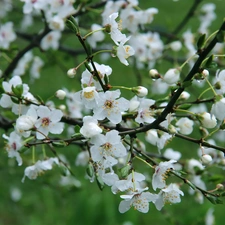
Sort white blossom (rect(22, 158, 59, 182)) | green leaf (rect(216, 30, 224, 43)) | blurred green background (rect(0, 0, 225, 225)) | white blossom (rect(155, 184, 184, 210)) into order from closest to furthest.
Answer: green leaf (rect(216, 30, 224, 43)) < white blossom (rect(155, 184, 184, 210)) < white blossom (rect(22, 158, 59, 182)) < blurred green background (rect(0, 0, 225, 225))

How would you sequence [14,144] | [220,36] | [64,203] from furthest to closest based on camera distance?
[64,203]
[14,144]
[220,36]

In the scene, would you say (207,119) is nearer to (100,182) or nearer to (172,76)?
(172,76)

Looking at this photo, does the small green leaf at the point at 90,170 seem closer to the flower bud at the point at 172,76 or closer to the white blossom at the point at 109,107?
the white blossom at the point at 109,107

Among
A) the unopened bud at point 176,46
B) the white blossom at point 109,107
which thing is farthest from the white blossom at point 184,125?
the unopened bud at point 176,46

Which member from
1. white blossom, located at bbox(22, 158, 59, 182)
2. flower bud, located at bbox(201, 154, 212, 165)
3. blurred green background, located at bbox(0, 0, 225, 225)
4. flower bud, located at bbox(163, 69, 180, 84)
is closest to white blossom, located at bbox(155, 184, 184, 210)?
flower bud, located at bbox(201, 154, 212, 165)

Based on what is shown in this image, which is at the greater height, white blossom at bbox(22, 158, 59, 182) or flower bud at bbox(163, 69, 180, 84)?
flower bud at bbox(163, 69, 180, 84)

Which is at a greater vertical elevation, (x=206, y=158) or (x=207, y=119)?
(x=207, y=119)

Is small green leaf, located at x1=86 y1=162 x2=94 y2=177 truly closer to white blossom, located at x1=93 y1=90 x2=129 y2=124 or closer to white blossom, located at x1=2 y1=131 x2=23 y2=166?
white blossom, located at x1=93 y1=90 x2=129 y2=124

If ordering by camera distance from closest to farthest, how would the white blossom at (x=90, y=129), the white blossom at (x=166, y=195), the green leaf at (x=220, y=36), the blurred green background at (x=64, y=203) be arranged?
the green leaf at (x=220, y=36) → the white blossom at (x=90, y=129) → the white blossom at (x=166, y=195) → the blurred green background at (x=64, y=203)

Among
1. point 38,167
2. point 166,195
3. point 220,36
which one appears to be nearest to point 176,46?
point 38,167

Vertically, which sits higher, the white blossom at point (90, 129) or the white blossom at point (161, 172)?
the white blossom at point (90, 129)

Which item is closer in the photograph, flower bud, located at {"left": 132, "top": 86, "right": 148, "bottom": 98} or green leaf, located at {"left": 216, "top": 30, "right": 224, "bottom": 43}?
green leaf, located at {"left": 216, "top": 30, "right": 224, "bottom": 43}

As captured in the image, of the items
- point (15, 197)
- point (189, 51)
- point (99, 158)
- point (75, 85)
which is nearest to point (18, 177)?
point (15, 197)
